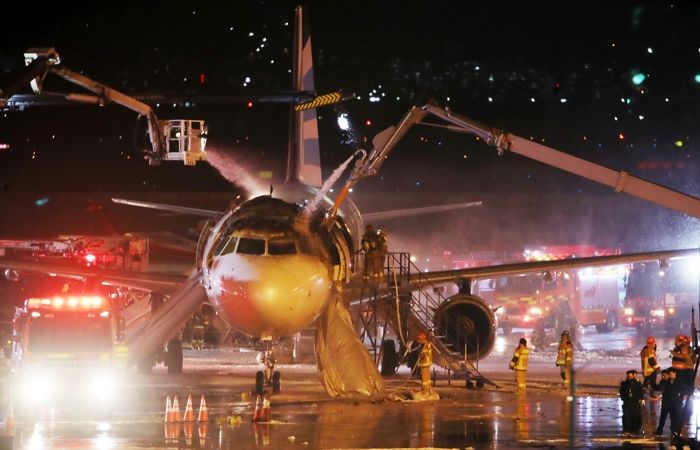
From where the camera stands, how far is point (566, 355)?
27734 mm

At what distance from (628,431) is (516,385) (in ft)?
34.1

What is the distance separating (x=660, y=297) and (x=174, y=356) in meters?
36.4

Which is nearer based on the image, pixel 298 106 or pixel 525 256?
pixel 298 106

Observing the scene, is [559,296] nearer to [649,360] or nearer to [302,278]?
[649,360]

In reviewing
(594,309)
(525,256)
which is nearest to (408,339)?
(525,256)

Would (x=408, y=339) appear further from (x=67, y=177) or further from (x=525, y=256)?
(x=67, y=177)

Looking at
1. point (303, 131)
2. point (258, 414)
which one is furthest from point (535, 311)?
point (258, 414)

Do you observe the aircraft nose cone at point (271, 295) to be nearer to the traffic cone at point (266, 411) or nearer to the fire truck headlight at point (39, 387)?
the traffic cone at point (266, 411)

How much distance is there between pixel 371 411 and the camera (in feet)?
72.1

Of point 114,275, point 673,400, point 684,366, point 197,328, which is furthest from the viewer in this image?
point 197,328

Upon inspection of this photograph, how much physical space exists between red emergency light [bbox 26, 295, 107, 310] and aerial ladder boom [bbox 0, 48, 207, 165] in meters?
3.94

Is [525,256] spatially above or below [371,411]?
above

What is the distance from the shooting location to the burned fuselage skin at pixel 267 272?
23016mm

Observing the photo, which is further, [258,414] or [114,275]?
[114,275]
